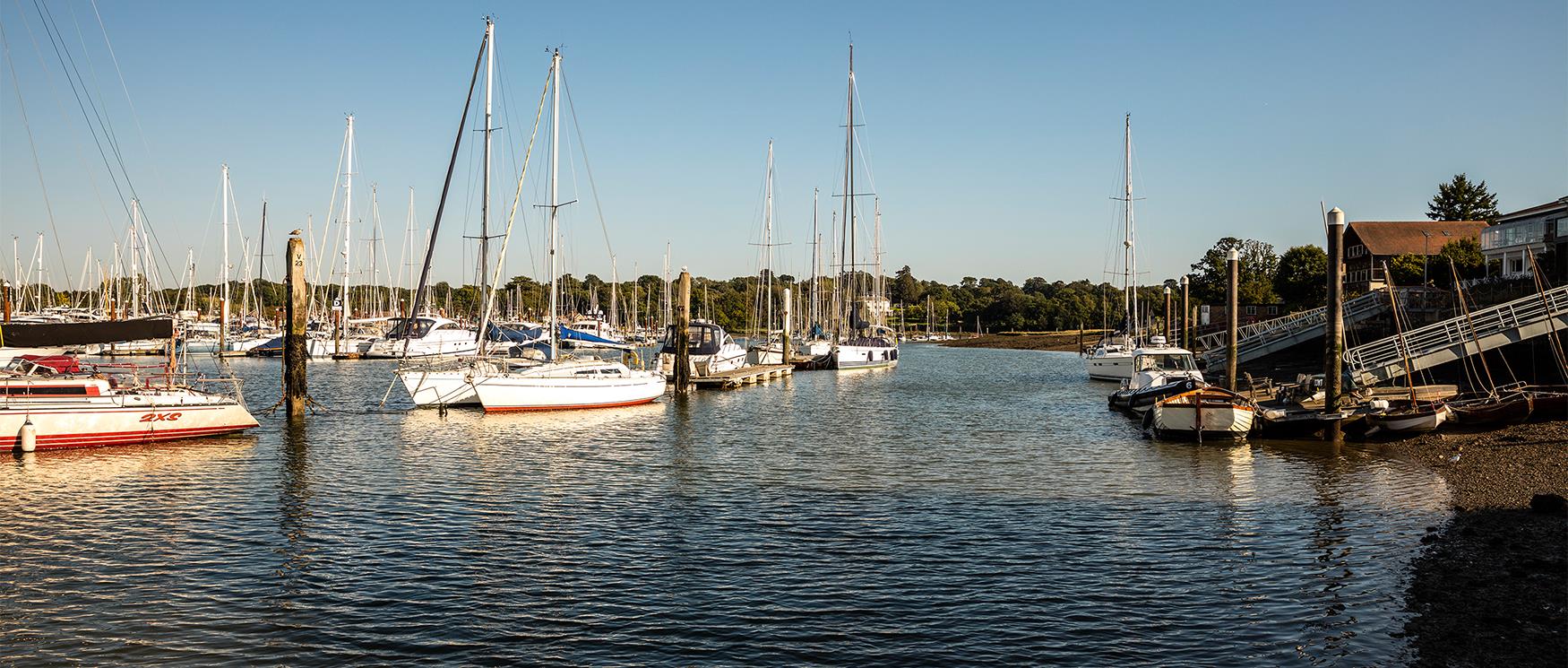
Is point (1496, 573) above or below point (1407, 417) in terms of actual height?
below

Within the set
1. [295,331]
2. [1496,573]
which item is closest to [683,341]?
[295,331]

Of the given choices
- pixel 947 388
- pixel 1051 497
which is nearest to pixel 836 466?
pixel 1051 497

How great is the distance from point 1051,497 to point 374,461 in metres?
18.3

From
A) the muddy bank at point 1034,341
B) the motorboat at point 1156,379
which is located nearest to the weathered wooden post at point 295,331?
the motorboat at point 1156,379

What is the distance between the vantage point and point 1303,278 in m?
104

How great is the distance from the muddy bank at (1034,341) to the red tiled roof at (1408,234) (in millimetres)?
49058

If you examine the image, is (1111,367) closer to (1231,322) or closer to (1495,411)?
(1231,322)

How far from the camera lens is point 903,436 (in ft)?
126

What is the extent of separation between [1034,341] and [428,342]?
10956 centimetres

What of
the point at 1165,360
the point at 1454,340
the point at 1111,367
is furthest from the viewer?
the point at 1111,367

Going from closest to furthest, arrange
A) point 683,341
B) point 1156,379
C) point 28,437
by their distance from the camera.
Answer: point 28,437 → point 1156,379 → point 683,341

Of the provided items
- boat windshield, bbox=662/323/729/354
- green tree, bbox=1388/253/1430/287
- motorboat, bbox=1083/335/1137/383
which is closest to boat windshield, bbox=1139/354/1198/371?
motorboat, bbox=1083/335/1137/383

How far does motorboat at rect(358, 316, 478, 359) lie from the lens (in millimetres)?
87062

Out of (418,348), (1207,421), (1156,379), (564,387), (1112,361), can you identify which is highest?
(418,348)
